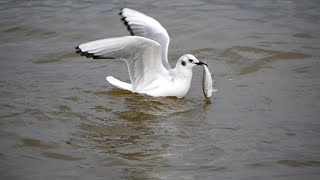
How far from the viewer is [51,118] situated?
7.52 metres

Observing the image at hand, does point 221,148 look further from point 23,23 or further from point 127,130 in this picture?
point 23,23

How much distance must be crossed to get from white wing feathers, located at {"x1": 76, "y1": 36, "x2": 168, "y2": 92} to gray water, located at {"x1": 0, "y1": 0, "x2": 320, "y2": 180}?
275 mm

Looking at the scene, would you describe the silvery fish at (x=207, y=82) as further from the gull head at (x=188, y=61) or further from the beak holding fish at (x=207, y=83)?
the gull head at (x=188, y=61)

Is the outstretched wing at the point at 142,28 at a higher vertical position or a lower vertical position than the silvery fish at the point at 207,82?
higher

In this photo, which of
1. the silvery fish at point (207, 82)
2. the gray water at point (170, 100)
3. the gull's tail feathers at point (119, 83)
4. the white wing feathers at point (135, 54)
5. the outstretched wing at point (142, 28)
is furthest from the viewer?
the outstretched wing at point (142, 28)

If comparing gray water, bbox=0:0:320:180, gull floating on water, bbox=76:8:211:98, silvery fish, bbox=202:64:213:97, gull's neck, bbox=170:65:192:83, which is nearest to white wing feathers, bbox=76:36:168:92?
gull floating on water, bbox=76:8:211:98

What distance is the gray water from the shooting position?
6246 millimetres

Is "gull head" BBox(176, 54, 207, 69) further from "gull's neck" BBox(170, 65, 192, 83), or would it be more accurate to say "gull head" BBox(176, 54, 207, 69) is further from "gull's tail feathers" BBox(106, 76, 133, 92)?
"gull's tail feathers" BBox(106, 76, 133, 92)

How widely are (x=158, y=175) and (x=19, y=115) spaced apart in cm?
229

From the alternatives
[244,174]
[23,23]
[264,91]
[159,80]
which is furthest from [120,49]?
[23,23]

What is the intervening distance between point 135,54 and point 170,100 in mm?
782

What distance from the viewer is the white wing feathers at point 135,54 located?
778 cm

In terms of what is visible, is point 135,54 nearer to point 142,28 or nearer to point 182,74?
point 182,74

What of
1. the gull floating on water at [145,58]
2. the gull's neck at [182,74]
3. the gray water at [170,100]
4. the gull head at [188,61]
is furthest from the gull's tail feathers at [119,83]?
the gull head at [188,61]
